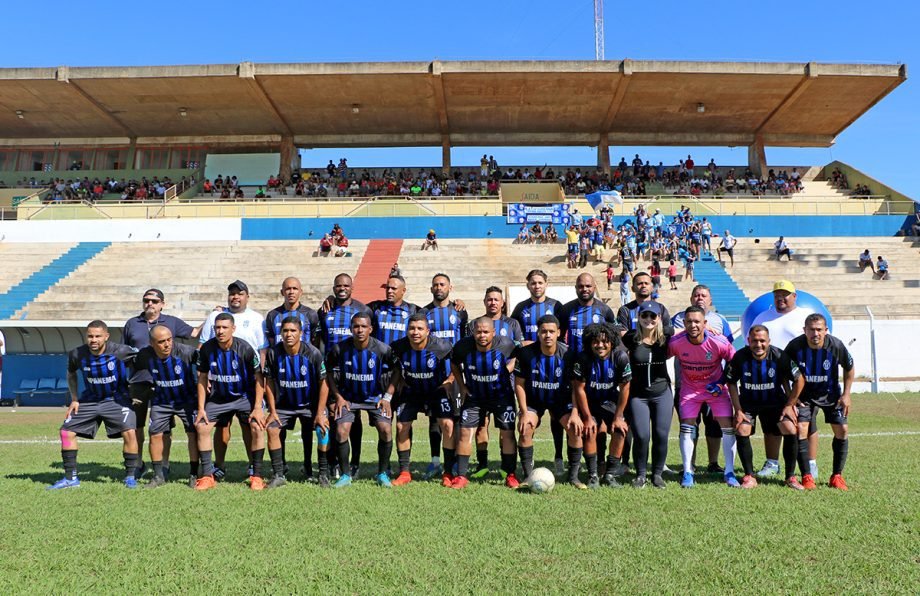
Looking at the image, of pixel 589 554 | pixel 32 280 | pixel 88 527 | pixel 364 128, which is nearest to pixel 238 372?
pixel 88 527

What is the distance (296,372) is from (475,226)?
2323cm

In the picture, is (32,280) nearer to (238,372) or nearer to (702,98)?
(238,372)

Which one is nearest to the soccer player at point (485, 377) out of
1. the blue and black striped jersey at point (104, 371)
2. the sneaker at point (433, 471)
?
the sneaker at point (433, 471)

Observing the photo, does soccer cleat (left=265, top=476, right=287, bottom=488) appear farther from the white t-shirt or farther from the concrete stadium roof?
the concrete stadium roof

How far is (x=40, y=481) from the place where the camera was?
23.5ft

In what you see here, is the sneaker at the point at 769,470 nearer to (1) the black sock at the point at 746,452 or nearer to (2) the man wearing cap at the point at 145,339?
(1) the black sock at the point at 746,452

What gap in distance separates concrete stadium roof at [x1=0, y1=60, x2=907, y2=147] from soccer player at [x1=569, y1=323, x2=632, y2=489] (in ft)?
87.0

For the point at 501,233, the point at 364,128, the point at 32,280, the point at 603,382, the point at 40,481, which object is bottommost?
the point at 40,481

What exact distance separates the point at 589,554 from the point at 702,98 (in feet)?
110

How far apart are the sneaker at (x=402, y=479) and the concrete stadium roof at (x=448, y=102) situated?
26.9 metres

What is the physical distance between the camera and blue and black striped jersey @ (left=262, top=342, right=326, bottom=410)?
283 inches

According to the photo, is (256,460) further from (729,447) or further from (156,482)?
(729,447)

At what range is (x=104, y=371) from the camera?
743 centimetres

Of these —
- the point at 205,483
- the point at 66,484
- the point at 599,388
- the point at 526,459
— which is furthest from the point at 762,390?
the point at 66,484
